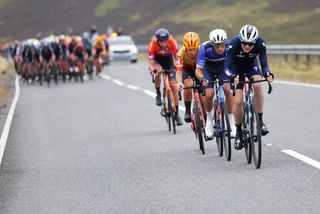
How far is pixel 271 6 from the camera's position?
241 feet

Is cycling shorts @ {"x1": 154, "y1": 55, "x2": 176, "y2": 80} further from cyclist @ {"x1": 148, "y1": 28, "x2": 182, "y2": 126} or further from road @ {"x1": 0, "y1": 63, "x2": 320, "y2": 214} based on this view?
road @ {"x1": 0, "y1": 63, "x2": 320, "y2": 214}

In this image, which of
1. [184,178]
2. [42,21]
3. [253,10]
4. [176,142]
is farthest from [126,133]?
[42,21]

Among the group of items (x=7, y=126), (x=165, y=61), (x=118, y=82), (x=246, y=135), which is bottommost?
(x=118, y=82)

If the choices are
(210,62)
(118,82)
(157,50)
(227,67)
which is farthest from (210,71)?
(118,82)

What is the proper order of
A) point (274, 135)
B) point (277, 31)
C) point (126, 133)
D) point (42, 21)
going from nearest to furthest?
1. point (274, 135)
2. point (126, 133)
3. point (277, 31)
4. point (42, 21)

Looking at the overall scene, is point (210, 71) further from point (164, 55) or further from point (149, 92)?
point (149, 92)

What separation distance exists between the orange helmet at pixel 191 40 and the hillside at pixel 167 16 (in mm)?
31816

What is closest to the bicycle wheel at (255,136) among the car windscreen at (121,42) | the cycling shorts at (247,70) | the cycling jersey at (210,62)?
the cycling shorts at (247,70)

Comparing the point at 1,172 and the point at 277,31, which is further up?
the point at 1,172

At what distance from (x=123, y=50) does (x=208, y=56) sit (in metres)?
37.0

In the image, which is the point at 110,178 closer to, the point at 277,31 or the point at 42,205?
the point at 42,205

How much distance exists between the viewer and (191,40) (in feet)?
41.8

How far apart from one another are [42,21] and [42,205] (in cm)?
9166

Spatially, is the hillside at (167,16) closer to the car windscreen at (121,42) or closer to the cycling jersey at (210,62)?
the car windscreen at (121,42)
